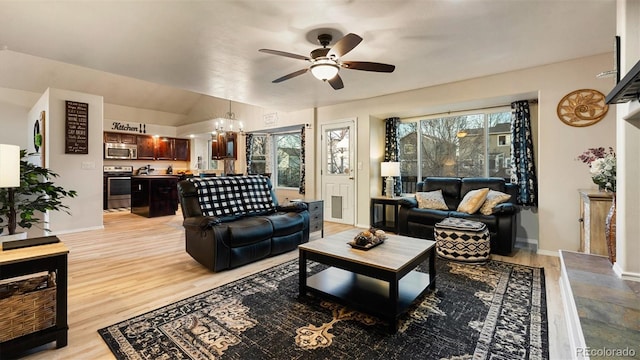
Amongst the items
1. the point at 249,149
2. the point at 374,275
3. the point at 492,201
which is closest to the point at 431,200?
the point at 492,201

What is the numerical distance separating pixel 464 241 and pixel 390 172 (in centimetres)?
205

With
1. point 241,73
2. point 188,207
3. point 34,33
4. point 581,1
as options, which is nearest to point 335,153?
point 241,73

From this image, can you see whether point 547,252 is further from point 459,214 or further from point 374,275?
point 374,275

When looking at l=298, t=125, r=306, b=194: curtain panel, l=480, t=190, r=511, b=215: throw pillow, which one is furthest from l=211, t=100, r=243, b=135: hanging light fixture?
l=480, t=190, r=511, b=215: throw pillow

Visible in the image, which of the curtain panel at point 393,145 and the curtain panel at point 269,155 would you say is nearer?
the curtain panel at point 393,145

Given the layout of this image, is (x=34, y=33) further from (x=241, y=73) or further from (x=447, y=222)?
(x=447, y=222)

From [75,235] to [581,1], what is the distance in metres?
7.12

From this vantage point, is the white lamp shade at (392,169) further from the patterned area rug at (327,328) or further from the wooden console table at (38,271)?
the wooden console table at (38,271)

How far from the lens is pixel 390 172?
517 centimetres

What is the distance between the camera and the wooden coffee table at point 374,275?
1997 mm

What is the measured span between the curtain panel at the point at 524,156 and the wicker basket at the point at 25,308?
5.28m

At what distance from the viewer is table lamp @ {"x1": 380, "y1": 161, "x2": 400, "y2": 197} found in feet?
17.0

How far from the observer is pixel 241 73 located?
13.2ft

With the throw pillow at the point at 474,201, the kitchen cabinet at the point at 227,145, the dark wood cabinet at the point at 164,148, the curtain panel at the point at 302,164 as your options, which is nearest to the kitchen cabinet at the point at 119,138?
the dark wood cabinet at the point at 164,148
